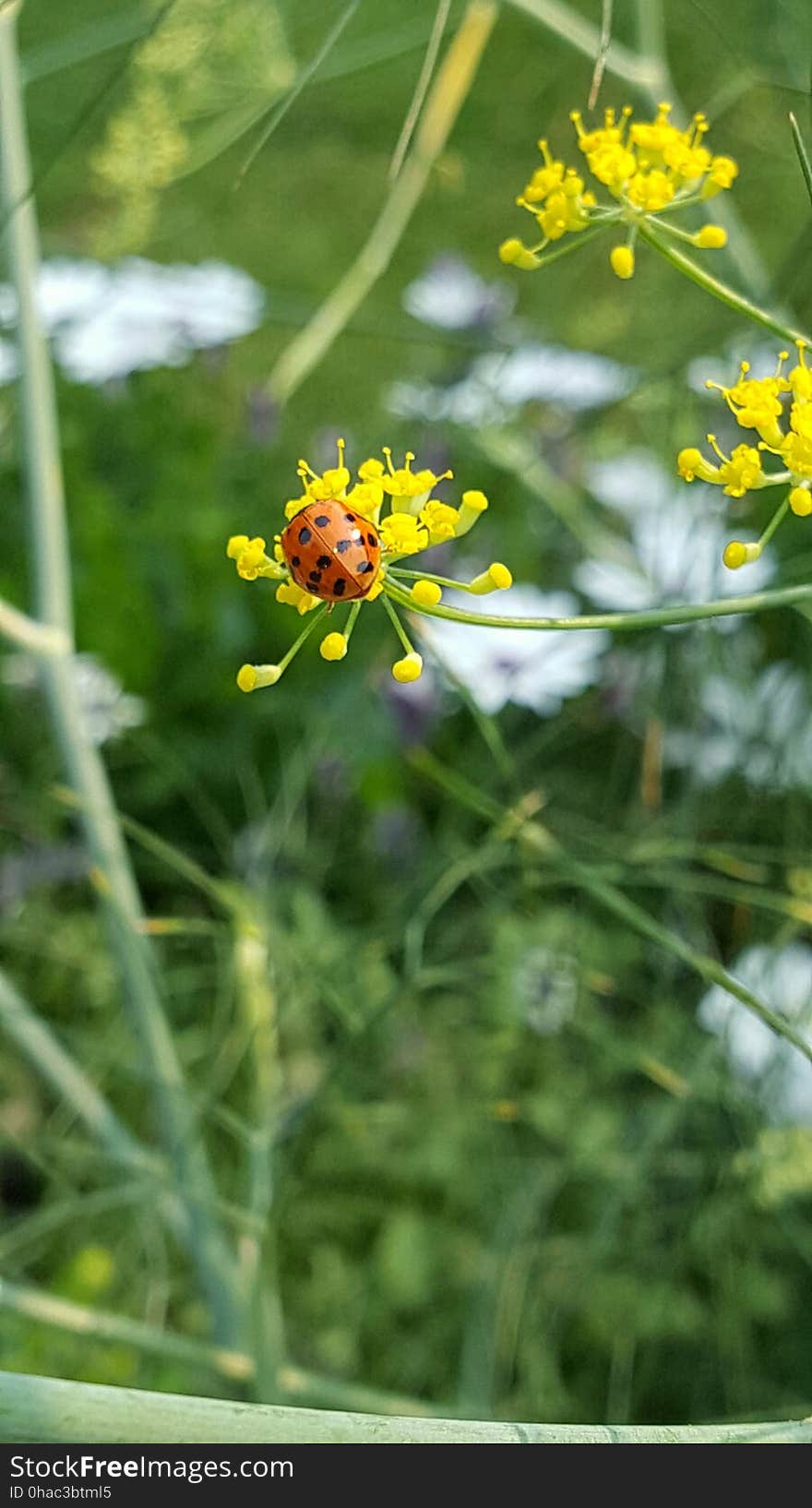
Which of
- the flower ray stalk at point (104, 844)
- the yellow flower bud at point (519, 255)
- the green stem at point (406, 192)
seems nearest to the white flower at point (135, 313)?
the green stem at point (406, 192)

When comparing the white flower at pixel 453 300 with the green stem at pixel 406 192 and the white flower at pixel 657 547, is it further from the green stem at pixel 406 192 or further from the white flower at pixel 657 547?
the white flower at pixel 657 547

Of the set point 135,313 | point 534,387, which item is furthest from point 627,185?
point 135,313

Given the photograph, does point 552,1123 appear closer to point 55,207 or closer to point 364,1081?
point 364,1081

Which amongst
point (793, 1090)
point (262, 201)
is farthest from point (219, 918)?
point (262, 201)

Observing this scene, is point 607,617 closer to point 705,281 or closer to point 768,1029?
point 705,281

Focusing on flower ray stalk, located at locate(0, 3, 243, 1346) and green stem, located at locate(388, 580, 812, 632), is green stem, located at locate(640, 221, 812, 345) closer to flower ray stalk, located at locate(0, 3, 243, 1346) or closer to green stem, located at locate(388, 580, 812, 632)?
green stem, located at locate(388, 580, 812, 632)

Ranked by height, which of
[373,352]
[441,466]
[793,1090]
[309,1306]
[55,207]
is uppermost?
[55,207]

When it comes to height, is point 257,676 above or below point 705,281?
below

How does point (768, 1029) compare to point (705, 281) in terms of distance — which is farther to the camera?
point (768, 1029)
